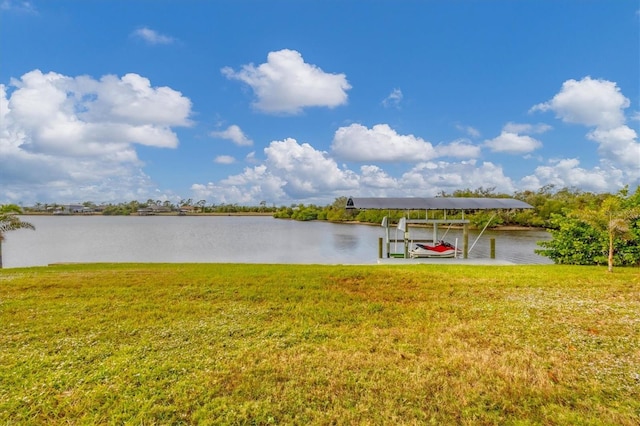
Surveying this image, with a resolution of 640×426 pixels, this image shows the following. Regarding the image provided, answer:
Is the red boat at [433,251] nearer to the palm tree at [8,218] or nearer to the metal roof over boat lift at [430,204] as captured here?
the metal roof over boat lift at [430,204]

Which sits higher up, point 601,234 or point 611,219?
point 611,219

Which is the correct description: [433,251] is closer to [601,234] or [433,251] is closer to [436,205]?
[436,205]

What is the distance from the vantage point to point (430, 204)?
48.6 ft

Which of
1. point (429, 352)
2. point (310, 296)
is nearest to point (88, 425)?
point (429, 352)

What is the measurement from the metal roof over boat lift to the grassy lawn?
728 cm

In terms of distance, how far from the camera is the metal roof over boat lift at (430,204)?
1440 centimetres

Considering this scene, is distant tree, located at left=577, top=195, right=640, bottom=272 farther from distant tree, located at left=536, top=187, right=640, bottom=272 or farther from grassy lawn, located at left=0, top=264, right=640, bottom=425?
grassy lawn, located at left=0, top=264, right=640, bottom=425

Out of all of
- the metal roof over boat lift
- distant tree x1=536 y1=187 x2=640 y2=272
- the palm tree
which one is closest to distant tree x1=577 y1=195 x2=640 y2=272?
distant tree x1=536 y1=187 x2=640 y2=272

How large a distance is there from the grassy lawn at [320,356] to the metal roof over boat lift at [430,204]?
728 cm

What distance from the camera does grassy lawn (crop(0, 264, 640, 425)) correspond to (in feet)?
9.83

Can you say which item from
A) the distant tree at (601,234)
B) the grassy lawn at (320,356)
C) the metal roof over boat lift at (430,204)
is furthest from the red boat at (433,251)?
the grassy lawn at (320,356)

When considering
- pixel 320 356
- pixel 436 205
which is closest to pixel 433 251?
pixel 436 205

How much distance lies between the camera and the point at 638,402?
307cm

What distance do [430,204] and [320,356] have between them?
12.0 meters
